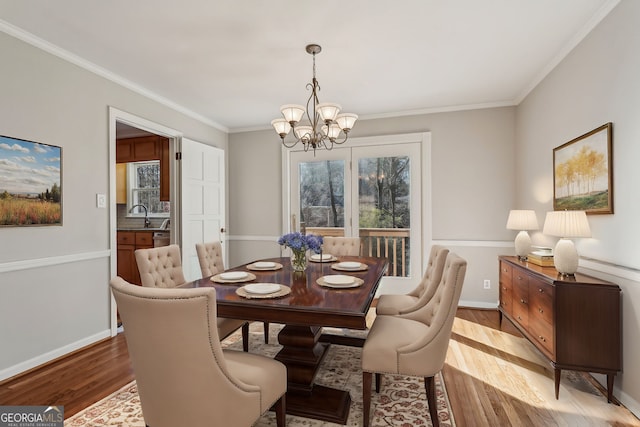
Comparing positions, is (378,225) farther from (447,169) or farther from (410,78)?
(410,78)

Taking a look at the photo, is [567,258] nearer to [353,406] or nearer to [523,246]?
[523,246]

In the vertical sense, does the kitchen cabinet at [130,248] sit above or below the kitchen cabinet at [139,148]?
below

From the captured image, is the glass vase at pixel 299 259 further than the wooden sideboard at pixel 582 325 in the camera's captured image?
Yes

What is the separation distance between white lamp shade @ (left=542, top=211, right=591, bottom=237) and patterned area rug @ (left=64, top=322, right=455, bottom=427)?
1350mm

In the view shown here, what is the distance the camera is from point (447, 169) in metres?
4.12

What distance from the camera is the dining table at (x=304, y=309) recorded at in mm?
1541

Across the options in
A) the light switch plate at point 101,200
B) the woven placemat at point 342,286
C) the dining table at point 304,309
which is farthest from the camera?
the light switch plate at point 101,200

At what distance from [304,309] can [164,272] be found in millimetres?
1480

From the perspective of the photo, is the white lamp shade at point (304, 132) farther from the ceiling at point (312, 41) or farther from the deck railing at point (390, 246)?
the deck railing at point (390, 246)

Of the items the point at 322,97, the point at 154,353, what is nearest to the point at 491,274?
the point at 322,97

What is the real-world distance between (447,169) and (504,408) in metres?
2.82

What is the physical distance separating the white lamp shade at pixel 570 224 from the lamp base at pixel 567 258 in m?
0.07

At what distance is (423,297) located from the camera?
7.73 feet

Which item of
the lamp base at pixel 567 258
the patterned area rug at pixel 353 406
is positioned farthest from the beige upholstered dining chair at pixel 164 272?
the lamp base at pixel 567 258
